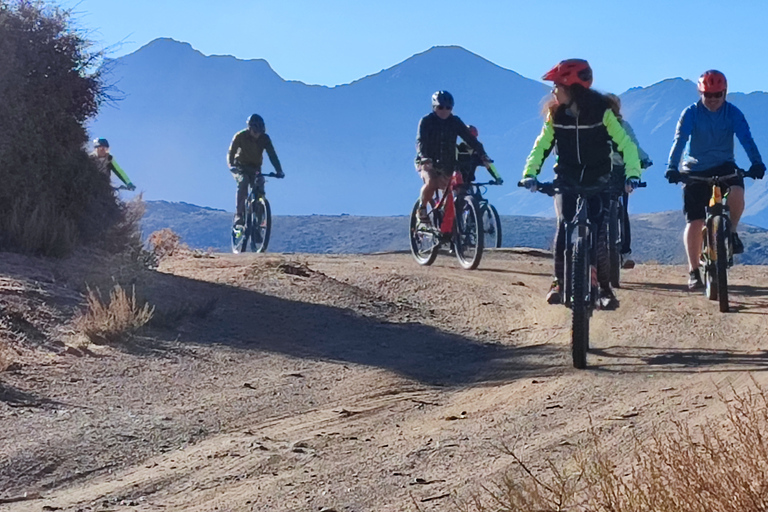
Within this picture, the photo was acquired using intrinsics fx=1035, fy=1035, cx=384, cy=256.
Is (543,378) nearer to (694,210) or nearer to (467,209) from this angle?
(694,210)

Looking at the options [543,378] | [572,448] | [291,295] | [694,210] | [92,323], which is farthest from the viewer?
[291,295]

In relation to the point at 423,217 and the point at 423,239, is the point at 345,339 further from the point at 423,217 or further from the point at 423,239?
the point at 423,239

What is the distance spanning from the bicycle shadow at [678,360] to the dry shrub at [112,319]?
3.57 meters

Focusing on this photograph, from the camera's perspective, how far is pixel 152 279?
33.6 ft

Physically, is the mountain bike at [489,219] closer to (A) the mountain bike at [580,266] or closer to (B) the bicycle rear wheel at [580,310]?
(A) the mountain bike at [580,266]

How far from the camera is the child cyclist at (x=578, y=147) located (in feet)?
22.9

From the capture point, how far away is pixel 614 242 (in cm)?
963

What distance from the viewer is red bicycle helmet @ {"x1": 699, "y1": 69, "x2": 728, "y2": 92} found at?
29.0 feet

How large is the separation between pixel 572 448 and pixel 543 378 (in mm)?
1853

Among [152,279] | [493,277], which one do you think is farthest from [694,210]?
[152,279]

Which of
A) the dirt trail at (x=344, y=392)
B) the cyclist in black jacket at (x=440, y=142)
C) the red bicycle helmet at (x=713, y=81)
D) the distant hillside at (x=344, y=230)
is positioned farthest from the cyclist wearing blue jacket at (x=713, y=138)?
the distant hillside at (x=344, y=230)

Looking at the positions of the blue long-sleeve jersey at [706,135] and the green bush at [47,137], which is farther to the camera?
the green bush at [47,137]

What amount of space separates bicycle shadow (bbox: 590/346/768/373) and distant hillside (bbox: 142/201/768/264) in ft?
147

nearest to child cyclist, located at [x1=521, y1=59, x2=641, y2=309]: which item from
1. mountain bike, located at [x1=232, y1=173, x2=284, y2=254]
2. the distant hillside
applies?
mountain bike, located at [x1=232, y1=173, x2=284, y2=254]
